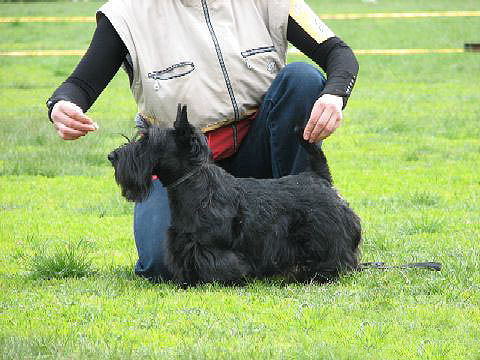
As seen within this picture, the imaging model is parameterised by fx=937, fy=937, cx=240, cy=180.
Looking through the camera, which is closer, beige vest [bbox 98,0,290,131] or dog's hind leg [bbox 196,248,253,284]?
dog's hind leg [bbox 196,248,253,284]

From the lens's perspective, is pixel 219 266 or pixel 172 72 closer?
pixel 219 266

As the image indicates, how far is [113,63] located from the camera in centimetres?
446

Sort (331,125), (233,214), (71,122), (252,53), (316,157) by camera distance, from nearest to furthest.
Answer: (71,122) → (331,125) → (233,214) → (316,157) → (252,53)

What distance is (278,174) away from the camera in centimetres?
475

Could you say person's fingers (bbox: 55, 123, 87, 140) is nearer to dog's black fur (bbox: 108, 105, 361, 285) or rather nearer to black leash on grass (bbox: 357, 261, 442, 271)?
dog's black fur (bbox: 108, 105, 361, 285)

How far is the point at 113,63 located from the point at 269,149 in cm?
89

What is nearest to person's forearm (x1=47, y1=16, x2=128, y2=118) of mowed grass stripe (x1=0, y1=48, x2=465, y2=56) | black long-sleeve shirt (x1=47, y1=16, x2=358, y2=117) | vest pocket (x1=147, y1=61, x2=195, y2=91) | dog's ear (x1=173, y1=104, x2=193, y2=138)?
black long-sleeve shirt (x1=47, y1=16, x2=358, y2=117)

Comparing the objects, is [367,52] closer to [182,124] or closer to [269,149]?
[269,149]

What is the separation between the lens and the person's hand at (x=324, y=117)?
4.04m

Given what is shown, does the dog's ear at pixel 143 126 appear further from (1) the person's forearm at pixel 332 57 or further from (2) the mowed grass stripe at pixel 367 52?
(2) the mowed grass stripe at pixel 367 52

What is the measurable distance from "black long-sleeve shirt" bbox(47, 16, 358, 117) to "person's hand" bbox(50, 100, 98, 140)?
282 millimetres

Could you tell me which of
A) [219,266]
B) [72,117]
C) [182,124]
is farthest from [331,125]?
[72,117]

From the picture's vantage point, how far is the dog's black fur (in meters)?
4.10

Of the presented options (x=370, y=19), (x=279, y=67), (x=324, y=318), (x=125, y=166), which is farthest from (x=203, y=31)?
(x=370, y=19)
